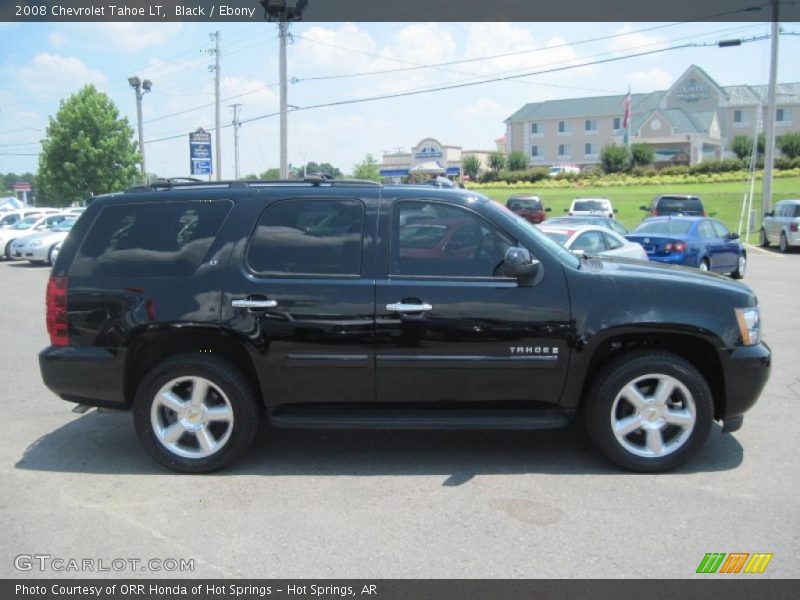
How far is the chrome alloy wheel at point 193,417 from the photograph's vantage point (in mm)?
4996

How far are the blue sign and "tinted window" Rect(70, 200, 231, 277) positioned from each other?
2429 cm

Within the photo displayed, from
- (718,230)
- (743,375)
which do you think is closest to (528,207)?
(718,230)

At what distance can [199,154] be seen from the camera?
28578mm

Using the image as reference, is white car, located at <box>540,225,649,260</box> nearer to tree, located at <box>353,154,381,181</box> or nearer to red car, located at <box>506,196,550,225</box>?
red car, located at <box>506,196,550,225</box>

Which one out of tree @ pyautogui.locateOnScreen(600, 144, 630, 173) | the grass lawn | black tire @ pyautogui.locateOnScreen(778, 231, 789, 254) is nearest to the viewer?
black tire @ pyautogui.locateOnScreen(778, 231, 789, 254)

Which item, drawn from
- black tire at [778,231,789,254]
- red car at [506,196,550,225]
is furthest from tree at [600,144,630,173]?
black tire at [778,231,789,254]

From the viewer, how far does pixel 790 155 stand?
198 ft

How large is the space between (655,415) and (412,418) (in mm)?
1579

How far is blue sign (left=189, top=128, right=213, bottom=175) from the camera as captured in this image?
2845 centimetres

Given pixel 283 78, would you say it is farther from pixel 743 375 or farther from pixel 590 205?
pixel 743 375

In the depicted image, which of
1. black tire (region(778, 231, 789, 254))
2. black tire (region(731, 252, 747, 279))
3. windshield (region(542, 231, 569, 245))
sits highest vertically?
windshield (region(542, 231, 569, 245))

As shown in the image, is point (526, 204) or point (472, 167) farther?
point (472, 167)

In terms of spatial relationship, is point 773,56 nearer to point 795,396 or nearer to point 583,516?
point 795,396

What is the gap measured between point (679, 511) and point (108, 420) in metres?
4.51
